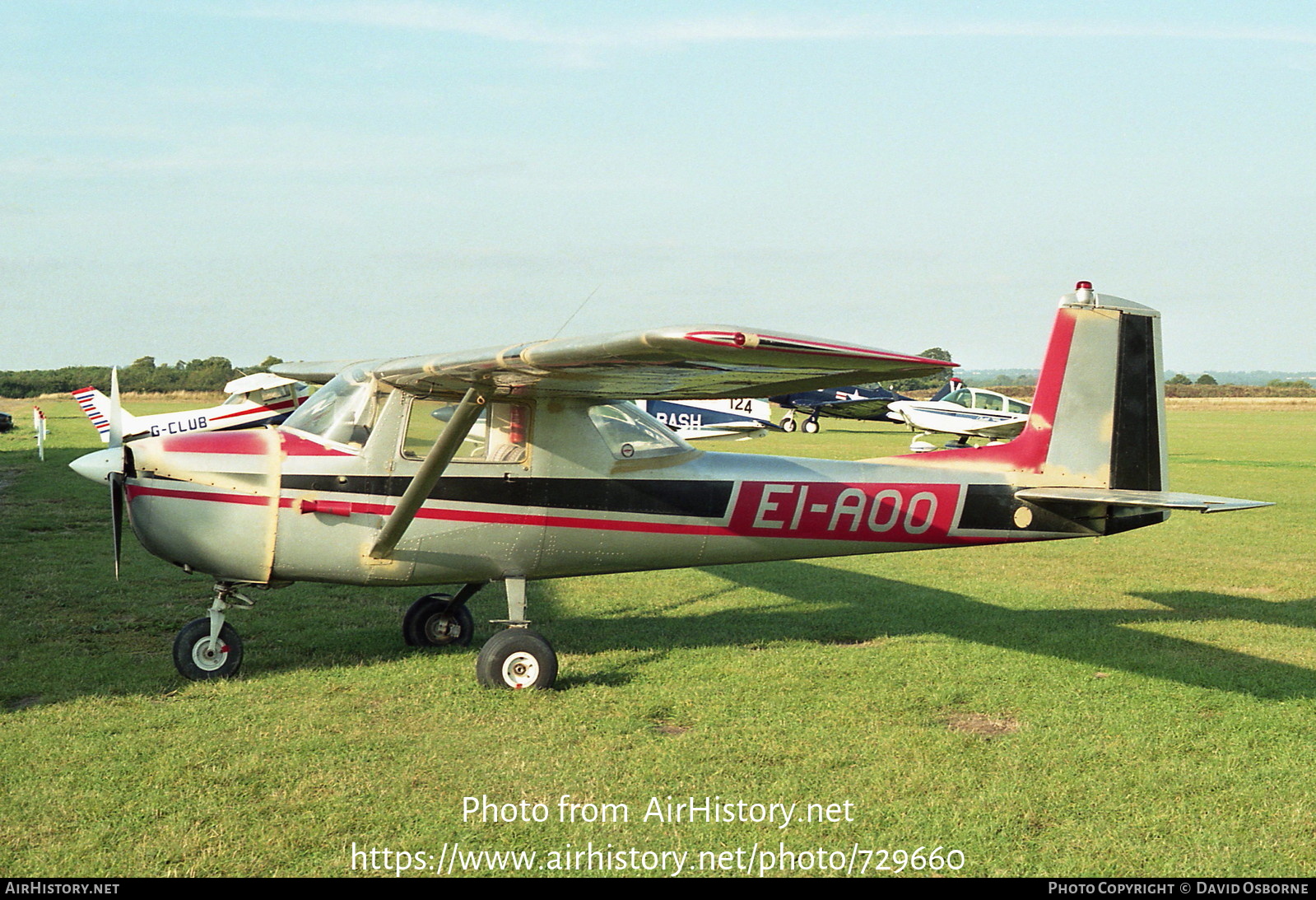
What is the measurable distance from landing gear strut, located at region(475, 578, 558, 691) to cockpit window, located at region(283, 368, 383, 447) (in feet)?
5.30

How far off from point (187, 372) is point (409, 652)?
8085cm

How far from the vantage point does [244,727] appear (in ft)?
19.5

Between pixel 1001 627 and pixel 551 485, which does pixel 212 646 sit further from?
pixel 1001 627

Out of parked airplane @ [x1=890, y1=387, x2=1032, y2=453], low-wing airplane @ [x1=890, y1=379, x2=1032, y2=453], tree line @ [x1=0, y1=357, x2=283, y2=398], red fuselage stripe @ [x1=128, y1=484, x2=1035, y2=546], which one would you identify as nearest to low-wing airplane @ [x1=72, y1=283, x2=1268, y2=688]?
red fuselage stripe @ [x1=128, y1=484, x2=1035, y2=546]

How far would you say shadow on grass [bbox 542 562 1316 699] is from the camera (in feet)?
24.9

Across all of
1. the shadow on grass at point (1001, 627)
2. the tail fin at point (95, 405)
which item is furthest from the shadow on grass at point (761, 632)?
the tail fin at point (95, 405)

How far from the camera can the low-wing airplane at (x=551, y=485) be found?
6.69 metres

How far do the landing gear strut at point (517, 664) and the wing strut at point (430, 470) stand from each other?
96 centimetres

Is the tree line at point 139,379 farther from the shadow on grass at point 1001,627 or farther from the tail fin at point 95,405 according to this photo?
the shadow on grass at point 1001,627

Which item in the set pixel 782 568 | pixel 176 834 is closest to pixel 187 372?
pixel 782 568

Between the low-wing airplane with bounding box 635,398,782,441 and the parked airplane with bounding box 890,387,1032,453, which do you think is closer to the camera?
the low-wing airplane with bounding box 635,398,782,441

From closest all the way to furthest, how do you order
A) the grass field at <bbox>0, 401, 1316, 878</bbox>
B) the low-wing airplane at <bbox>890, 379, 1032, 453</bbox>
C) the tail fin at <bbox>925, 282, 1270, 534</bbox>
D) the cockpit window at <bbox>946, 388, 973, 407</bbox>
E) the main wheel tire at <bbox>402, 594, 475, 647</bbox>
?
the grass field at <bbox>0, 401, 1316, 878</bbox> → the tail fin at <bbox>925, 282, 1270, 534</bbox> → the main wheel tire at <bbox>402, 594, 475, 647</bbox> → the low-wing airplane at <bbox>890, 379, 1032, 453</bbox> → the cockpit window at <bbox>946, 388, 973, 407</bbox>

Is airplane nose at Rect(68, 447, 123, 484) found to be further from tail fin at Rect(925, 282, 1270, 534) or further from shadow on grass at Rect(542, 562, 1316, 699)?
tail fin at Rect(925, 282, 1270, 534)

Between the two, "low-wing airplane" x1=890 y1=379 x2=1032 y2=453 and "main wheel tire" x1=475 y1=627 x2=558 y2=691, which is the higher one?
"main wheel tire" x1=475 y1=627 x2=558 y2=691
